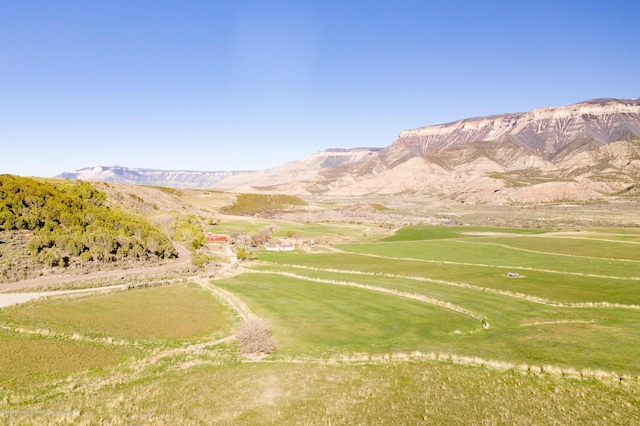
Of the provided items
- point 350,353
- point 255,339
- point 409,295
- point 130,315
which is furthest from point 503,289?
point 130,315

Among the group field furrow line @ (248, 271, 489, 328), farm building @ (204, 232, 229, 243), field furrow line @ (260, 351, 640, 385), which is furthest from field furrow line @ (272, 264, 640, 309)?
farm building @ (204, 232, 229, 243)

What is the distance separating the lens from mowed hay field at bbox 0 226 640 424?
1852cm

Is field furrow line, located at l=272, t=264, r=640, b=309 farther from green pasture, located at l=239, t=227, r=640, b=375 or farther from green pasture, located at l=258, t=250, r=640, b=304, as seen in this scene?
green pasture, located at l=258, t=250, r=640, b=304

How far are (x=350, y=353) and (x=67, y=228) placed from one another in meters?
53.7

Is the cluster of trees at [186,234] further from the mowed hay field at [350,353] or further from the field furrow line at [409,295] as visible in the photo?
the mowed hay field at [350,353]

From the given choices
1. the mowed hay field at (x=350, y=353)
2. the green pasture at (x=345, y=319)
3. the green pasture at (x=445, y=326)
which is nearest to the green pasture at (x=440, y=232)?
the mowed hay field at (x=350, y=353)

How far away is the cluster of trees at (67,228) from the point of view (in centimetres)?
5453

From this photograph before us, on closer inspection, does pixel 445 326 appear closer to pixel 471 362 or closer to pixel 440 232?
pixel 471 362

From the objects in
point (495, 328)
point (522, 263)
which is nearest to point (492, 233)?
point (522, 263)

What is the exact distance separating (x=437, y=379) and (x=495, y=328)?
13690 millimetres

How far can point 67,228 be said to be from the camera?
194ft

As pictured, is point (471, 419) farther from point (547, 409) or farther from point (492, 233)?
point (492, 233)

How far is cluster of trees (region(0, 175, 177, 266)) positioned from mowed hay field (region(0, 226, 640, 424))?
16.9 metres

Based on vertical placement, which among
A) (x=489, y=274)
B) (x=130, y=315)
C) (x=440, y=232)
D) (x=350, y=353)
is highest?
(x=130, y=315)
